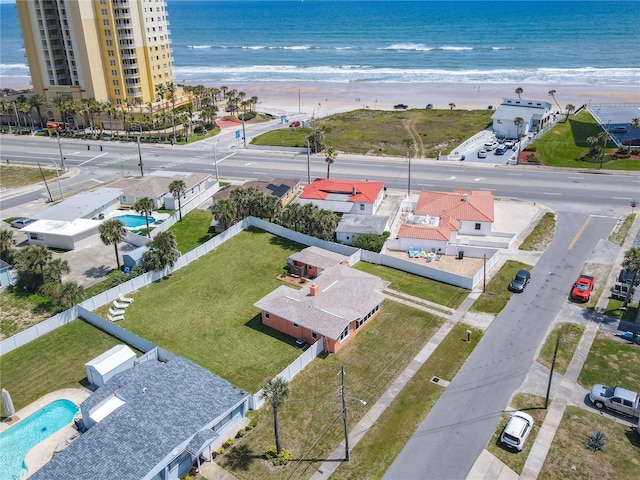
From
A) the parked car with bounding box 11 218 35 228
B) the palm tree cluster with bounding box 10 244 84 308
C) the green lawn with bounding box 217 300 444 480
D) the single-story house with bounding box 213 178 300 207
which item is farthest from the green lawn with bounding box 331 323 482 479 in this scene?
the parked car with bounding box 11 218 35 228

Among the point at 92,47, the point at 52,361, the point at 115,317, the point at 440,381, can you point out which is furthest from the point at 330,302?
the point at 92,47

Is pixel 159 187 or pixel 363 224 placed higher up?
pixel 159 187

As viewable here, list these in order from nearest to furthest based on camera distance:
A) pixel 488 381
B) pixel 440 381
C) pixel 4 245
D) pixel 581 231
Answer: pixel 488 381, pixel 440 381, pixel 4 245, pixel 581 231

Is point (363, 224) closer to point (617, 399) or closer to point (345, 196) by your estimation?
point (345, 196)

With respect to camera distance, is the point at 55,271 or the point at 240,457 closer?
the point at 240,457

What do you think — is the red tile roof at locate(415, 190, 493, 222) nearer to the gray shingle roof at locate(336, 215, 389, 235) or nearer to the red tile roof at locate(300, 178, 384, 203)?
the gray shingle roof at locate(336, 215, 389, 235)

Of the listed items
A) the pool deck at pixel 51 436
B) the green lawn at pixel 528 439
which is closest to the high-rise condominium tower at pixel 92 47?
the pool deck at pixel 51 436

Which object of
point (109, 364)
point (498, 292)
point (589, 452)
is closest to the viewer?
point (589, 452)
